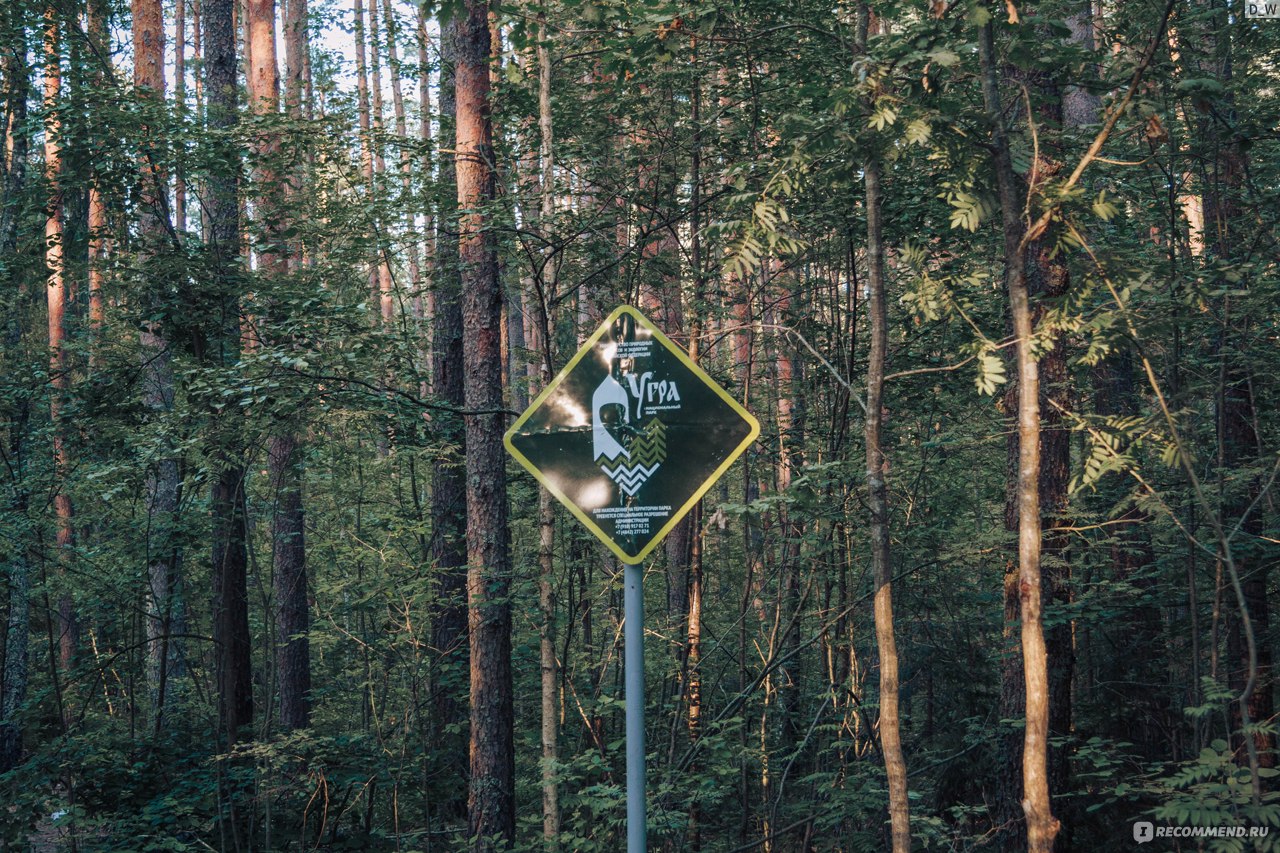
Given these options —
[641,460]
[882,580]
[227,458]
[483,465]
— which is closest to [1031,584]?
[882,580]

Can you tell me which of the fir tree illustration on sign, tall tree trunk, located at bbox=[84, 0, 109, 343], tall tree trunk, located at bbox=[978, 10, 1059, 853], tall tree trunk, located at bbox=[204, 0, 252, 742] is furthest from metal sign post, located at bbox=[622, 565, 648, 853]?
tall tree trunk, located at bbox=[84, 0, 109, 343]

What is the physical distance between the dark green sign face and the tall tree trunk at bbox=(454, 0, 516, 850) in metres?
4.73

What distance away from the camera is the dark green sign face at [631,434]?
291 centimetres

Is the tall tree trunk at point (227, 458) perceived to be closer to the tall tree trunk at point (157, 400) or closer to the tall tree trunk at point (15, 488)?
the tall tree trunk at point (157, 400)

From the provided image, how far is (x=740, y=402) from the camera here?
574 centimetres

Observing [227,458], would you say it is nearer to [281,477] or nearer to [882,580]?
[281,477]

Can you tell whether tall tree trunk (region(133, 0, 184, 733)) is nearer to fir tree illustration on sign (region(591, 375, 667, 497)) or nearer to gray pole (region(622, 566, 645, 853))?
fir tree illustration on sign (region(591, 375, 667, 497))

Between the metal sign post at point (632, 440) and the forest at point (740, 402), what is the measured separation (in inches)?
77.0

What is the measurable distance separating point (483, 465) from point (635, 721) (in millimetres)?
5494

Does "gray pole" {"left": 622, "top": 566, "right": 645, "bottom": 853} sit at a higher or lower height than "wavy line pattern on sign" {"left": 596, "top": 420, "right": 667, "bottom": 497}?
lower

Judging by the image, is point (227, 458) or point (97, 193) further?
point (97, 193)

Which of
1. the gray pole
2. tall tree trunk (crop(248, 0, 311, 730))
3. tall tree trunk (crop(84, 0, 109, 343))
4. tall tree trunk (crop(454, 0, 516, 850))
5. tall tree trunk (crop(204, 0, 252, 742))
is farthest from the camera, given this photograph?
tall tree trunk (crop(248, 0, 311, 730))

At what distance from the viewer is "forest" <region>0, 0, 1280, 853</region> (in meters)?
5.20

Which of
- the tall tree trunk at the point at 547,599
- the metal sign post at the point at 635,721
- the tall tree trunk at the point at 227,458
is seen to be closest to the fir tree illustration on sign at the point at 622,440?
the metal sign post at the point at 635,721
